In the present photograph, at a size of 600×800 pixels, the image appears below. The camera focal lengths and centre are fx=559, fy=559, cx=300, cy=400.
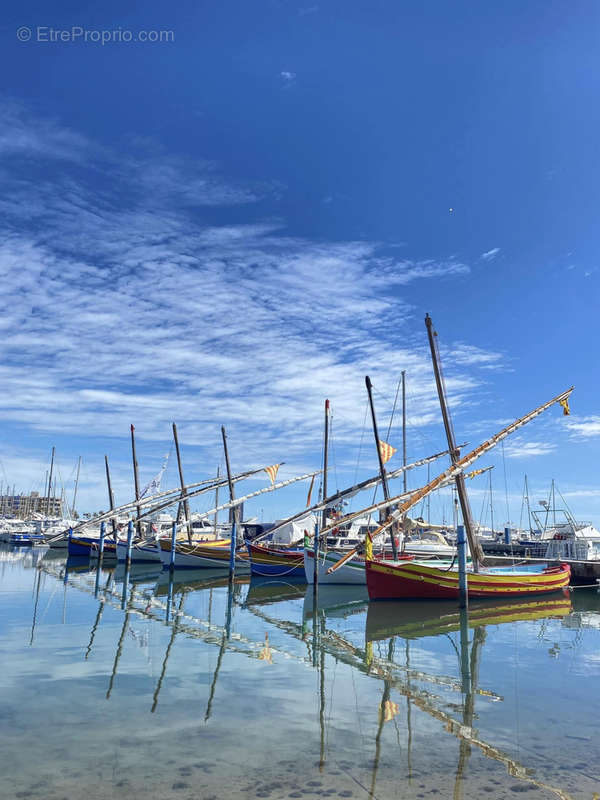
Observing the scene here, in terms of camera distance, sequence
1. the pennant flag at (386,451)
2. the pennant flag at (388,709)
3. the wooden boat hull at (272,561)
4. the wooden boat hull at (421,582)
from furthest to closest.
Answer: the wooden boat hull at (272,561)
the pennant flag at (386,451)
the wooden boat hull at (421,582)
the pennant flag at (388,709)

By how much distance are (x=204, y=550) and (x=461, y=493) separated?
28.8 metres

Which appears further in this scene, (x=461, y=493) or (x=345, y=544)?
(x=345, y=544)

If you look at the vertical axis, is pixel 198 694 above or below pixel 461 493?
below

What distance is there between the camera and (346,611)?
1059 inches

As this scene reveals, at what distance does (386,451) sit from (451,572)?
38.7ft

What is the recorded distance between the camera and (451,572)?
2820 centimetres

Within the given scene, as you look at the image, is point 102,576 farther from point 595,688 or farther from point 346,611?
point 595,688

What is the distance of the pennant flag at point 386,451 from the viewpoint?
126 feet

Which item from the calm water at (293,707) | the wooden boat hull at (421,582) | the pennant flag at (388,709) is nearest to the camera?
the calm water at (293,707)

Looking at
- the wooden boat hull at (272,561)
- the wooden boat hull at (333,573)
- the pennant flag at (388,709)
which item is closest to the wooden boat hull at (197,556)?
the wooden boat hull at (272,561)

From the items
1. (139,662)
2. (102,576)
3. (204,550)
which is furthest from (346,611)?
(204,550)

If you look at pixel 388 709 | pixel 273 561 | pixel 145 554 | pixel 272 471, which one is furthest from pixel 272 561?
pixel 388 709

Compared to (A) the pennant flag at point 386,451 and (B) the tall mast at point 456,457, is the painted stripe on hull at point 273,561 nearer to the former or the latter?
(A) the pennant flag at point 386,451

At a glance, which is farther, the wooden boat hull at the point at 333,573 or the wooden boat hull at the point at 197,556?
the wooden boat hull at the point at 197,556
